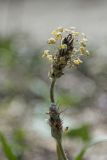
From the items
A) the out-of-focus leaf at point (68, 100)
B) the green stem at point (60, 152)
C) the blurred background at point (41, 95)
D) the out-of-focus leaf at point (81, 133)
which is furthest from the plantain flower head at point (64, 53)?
the out-of-focus leaf at point (68, 100)

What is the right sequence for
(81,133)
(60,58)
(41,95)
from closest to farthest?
(60,58) → (81,133) → (41,95)

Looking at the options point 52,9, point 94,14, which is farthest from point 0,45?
point 52,9

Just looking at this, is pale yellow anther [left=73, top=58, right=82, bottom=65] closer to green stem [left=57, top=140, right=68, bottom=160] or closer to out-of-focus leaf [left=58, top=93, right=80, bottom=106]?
green stem [left=57, top=140, right=68, bottom=160]

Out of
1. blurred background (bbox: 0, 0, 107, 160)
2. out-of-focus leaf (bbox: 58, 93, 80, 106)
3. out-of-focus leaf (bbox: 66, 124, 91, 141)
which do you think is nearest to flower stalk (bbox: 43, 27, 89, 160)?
blurred background (bbox: 0, 0, 107, 160)

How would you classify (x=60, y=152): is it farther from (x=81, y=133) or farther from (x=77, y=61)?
(x=81, y=133)

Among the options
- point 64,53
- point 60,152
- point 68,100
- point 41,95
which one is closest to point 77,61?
point 64,53

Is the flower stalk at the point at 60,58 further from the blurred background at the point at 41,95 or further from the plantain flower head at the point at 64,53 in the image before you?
the blurred background at the point at 41,95

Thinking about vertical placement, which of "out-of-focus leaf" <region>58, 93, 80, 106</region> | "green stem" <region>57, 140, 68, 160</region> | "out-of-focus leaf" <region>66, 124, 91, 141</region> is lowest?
"green stem" <region>57, 140, 68, 160</region>

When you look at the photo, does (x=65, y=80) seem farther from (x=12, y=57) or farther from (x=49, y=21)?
(x=49, y=21)
